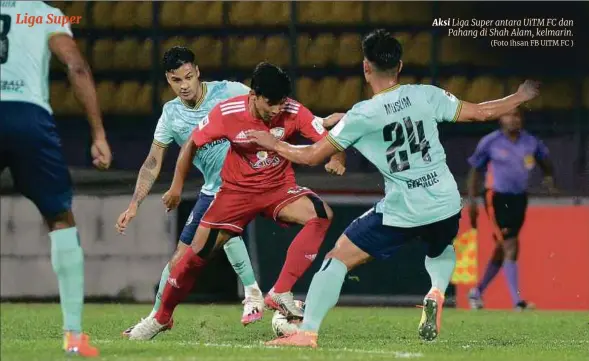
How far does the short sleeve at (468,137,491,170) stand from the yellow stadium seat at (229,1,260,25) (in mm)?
2591

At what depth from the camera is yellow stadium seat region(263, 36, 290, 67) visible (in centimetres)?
1328

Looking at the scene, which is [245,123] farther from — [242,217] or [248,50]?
[248,50]

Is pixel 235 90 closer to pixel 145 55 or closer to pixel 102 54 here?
pixel 145 55

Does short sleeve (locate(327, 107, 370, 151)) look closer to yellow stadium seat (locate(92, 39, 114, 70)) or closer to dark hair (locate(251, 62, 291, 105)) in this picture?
dark hair (locate(251, 62, 291, 105))

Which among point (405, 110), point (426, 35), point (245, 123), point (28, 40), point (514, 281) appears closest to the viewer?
point (28, 40)

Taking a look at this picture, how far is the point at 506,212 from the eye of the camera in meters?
12.5

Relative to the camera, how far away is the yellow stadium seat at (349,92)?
1352 centimetres

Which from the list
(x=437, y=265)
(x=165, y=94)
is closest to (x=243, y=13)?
(x=165, y=94)

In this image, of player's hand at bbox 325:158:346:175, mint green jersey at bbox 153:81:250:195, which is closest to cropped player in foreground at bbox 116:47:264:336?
mint green jersey at bbox 153:81:250:195

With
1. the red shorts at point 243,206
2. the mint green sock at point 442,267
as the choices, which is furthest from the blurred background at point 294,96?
the mint green sock at point 442,267

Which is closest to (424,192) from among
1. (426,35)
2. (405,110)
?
(405,110)

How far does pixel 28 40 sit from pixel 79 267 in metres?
1.10

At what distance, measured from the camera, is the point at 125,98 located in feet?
44.4

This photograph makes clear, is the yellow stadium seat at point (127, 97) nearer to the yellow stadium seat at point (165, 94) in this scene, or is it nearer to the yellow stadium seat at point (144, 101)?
the yellow stadium seat at point (144, 101)
